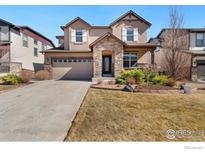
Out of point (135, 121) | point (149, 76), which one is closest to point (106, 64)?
point (149, 76)

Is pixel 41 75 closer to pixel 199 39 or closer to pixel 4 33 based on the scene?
pixel 4 33

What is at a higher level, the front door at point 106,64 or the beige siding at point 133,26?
the beige siding at point 133,26

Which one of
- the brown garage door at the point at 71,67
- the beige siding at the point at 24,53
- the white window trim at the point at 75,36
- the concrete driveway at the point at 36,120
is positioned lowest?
the concrete driveway at the point at 36,120

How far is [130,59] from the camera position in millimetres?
19531

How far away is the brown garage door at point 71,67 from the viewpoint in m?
20.1

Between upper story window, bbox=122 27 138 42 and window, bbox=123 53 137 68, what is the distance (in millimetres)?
2008

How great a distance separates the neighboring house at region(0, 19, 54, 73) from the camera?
67.1 feet

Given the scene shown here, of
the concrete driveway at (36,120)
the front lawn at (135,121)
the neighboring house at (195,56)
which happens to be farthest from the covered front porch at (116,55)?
the front lawn at (135,121)


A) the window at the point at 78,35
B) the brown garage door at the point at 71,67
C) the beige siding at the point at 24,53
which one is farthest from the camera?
the beige siding at the point at 24,53

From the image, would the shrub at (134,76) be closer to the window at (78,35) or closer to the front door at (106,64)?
the front door at (106,64)

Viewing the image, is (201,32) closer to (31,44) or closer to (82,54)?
(82,54)

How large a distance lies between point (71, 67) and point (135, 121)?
608 inches

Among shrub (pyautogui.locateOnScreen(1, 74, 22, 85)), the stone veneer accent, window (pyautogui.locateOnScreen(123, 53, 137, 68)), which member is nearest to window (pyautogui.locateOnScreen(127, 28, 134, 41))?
window (pyautogui.locateOnScreen(123, 53, 137, 68))

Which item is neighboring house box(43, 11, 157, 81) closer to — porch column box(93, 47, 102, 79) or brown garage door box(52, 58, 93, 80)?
brown garage door box(52, 58, 93, 80)
